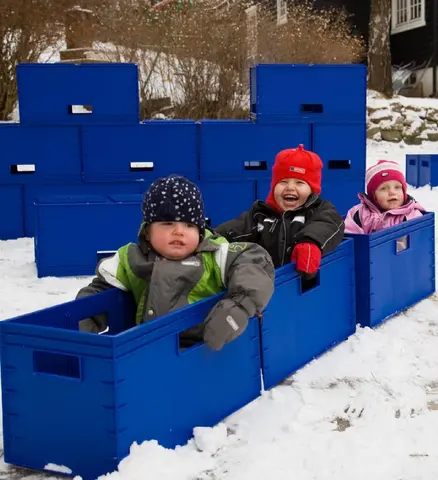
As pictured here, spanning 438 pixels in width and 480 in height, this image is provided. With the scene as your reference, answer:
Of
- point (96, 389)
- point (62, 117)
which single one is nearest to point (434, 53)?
point (62, 117)

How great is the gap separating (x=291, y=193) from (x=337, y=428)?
1.64 meters

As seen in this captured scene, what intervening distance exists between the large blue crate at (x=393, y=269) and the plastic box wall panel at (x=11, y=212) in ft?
14.0

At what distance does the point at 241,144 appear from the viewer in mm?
8031

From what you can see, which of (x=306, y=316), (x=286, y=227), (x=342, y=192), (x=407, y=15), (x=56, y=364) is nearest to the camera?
(x=56, y=364)

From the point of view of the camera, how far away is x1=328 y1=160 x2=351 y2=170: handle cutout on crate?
27.2ft

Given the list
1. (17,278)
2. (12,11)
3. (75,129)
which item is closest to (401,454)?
(17,278)

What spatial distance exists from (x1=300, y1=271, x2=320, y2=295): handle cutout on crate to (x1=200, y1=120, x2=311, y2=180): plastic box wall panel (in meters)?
4.01

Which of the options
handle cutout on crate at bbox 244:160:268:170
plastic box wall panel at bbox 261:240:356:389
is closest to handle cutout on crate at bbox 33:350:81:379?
plastic box wall panel at bbox 261:240:356:389

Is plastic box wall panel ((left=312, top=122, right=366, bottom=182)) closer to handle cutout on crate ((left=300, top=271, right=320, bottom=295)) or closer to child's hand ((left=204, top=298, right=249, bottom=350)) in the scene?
handle cutout on crate ((left=300, top=271, right=320, bottom=295))

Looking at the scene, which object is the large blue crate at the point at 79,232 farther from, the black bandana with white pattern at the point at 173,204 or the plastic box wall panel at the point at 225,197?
the black bandana with white pattern at the point at 173,204

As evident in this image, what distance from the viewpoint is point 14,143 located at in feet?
25.8

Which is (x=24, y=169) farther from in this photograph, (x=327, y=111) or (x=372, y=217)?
(x=372, y=217)

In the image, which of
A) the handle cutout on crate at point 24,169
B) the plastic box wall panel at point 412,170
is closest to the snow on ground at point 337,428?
the handle cutout on crate at point 24,169

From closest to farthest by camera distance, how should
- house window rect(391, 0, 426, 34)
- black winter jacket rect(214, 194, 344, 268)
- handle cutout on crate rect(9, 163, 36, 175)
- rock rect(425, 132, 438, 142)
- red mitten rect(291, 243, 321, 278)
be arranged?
1. red mitten rect(291, 243, 321, 278)
2. black winter jacket rect(214, 194, 344, 268)
3. handle cutout on crate rect(9, 163, 36, 175)
4. rock rect(425, 132, 438, 142)
5. house window rect(391, 0, 426, 34)
